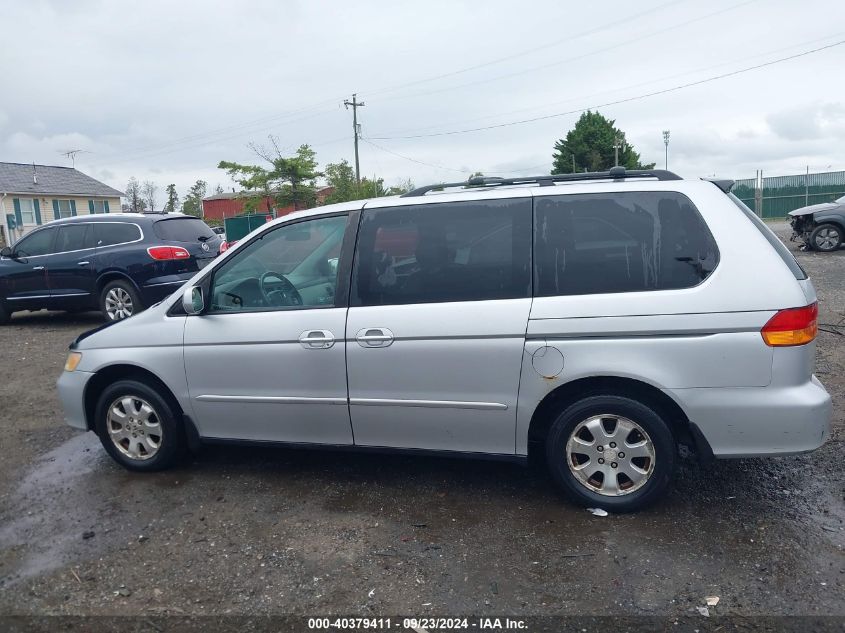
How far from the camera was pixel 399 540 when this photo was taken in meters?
3.56

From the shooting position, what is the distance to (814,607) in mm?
2832

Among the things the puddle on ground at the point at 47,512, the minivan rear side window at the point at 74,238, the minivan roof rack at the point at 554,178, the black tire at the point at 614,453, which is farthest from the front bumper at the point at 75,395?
the minivan rear side window at the point at 74,238

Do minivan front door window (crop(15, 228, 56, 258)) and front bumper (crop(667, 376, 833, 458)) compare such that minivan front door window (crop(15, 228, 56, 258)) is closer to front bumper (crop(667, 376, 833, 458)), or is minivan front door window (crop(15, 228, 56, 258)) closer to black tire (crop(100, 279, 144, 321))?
black tire (crop(100, 279, 144, 321))

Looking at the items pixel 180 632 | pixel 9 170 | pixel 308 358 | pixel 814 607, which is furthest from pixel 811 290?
pixel 9 170

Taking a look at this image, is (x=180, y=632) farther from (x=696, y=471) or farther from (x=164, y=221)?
(x=164, y=221)

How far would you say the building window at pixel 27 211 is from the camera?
37188 millimetres

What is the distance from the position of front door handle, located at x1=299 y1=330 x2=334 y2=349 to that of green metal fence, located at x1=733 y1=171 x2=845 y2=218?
32.8m

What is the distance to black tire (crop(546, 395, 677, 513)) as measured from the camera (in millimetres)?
3547

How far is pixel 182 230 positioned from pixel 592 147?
4985cm

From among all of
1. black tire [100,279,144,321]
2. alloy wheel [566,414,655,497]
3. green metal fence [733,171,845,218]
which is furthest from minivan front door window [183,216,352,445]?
green metal fence [733,171,845,218]

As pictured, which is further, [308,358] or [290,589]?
[308,358]

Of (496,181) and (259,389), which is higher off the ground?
(496,181)

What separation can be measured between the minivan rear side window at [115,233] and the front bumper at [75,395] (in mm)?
5768

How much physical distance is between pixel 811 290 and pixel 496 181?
6.17ft
